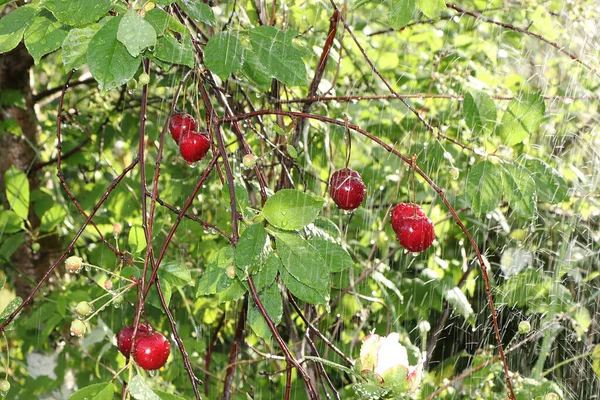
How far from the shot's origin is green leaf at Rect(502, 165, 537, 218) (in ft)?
3.30

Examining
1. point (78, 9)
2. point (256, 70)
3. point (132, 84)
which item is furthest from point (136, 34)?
point (132, 84)

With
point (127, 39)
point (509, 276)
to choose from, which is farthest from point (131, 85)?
point (509, 276)

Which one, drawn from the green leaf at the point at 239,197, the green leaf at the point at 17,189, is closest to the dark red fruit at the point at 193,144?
the green leaf at the point at 239,197

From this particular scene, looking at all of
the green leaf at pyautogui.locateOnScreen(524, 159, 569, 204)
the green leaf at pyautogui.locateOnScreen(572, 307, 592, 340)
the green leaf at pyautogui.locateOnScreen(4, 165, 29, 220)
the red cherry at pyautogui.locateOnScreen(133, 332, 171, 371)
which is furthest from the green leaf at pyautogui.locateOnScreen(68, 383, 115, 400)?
the green leaf at pyautogui.locateOnScreen(572, 307, 592, 340)

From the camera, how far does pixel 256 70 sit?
0.94 m

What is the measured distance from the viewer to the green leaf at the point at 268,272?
2.78ft

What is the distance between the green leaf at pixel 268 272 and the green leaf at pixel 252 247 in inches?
1.1

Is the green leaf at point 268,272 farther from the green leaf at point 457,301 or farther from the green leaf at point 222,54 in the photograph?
the green leaf at point 457,301

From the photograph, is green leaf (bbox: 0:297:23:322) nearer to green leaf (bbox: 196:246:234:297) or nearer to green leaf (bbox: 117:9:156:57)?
green leaf (bbox: 196:246:234:297)

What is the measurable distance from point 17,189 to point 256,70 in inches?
33.2

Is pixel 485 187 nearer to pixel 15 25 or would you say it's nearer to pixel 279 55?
pixel 279 55

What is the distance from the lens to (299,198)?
2.61 ft

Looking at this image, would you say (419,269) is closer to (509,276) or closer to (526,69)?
(509,276)

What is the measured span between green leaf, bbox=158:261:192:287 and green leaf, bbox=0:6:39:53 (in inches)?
13.4
